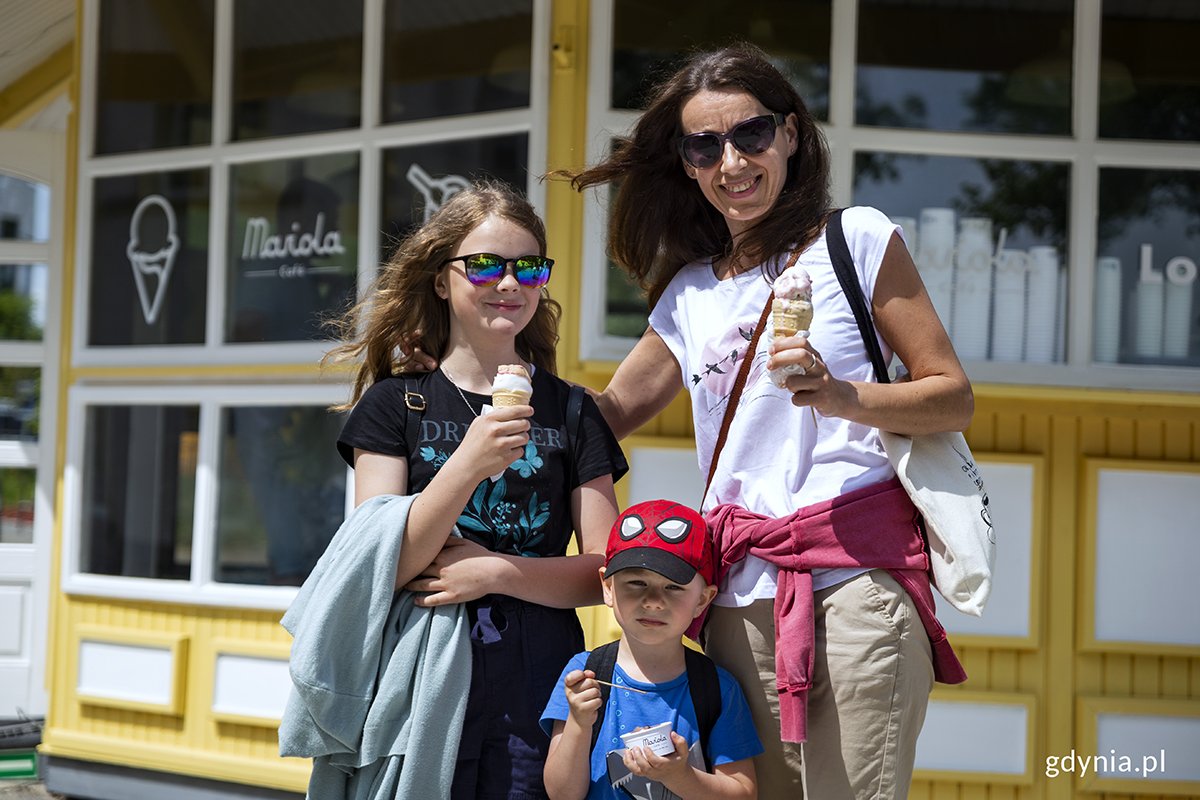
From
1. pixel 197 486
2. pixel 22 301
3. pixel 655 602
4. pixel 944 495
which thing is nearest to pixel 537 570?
pixel 655 602

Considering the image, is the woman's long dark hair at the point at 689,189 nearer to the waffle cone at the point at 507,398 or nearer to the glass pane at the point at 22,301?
the waffle cone at the point at 507,398

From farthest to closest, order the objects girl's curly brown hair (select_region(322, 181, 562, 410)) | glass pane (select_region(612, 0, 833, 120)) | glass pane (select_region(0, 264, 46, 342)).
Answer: glass pane (select_region(0, 264, 46, 342)), glass pane (select_region(612, 0, 833, 120)), girl's curly brown hair (select_region(322, 181, 562, 410))

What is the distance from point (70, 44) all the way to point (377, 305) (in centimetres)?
686

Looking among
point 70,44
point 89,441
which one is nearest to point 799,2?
point 89,441

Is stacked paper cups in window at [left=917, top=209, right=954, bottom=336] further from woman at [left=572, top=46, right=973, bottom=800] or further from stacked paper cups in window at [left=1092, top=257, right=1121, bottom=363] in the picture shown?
woman at [left=572, top=46, right=973, bottom=800]

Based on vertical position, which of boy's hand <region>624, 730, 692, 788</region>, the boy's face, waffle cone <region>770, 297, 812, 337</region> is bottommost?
boy's hand <region>624, 730, 692, 788</region>

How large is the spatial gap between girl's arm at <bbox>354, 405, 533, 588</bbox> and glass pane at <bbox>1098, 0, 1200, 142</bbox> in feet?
11.8

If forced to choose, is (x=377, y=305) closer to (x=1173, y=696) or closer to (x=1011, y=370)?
(x=1011, y=370)

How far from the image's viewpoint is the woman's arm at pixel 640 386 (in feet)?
8.62

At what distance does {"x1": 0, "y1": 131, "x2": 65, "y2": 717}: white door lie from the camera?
6.93m

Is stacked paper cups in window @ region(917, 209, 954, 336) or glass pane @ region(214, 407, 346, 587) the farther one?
glass pane @ region(214, 407, 346, 587)

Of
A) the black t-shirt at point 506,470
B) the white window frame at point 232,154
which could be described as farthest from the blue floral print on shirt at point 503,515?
the white window frame at point 232,154

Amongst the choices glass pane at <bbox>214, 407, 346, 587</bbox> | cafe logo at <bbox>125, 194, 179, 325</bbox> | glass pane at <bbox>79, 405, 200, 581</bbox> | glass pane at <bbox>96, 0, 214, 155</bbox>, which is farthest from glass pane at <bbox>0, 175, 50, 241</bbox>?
glass pane at <bbox>214, 407, 346, 587</bbox>

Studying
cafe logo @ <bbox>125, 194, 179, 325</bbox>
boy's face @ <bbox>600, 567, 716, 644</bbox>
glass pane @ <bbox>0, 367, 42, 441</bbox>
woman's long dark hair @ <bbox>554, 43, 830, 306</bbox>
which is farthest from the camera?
glass pane @ <bbox>0, 367, 42, 441</bbox>
